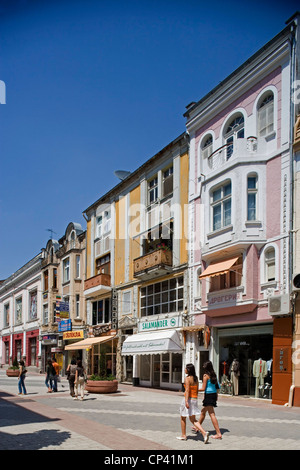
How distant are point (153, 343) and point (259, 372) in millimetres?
7027

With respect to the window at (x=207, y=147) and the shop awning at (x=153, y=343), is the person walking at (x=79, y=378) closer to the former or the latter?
the shop awning at (x=153, y=343)

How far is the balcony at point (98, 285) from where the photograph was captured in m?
32.2

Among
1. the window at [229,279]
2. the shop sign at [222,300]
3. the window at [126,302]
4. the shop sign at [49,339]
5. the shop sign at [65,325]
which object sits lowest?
the shop sign at [49,339]

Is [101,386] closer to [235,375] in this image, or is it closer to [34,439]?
[235,375]

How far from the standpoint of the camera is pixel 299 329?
55.7 feet

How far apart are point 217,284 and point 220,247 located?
6.45 feet

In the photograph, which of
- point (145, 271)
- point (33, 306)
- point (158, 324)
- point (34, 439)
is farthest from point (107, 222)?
point (34, 439)

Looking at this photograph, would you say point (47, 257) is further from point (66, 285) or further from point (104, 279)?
point (104, 279)

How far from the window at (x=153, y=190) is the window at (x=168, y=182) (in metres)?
0.94

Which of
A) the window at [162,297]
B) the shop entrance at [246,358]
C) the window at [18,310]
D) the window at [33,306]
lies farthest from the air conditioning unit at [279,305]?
the window at [18,310]

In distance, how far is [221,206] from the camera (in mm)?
21266

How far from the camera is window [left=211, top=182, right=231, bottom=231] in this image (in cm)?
2097
